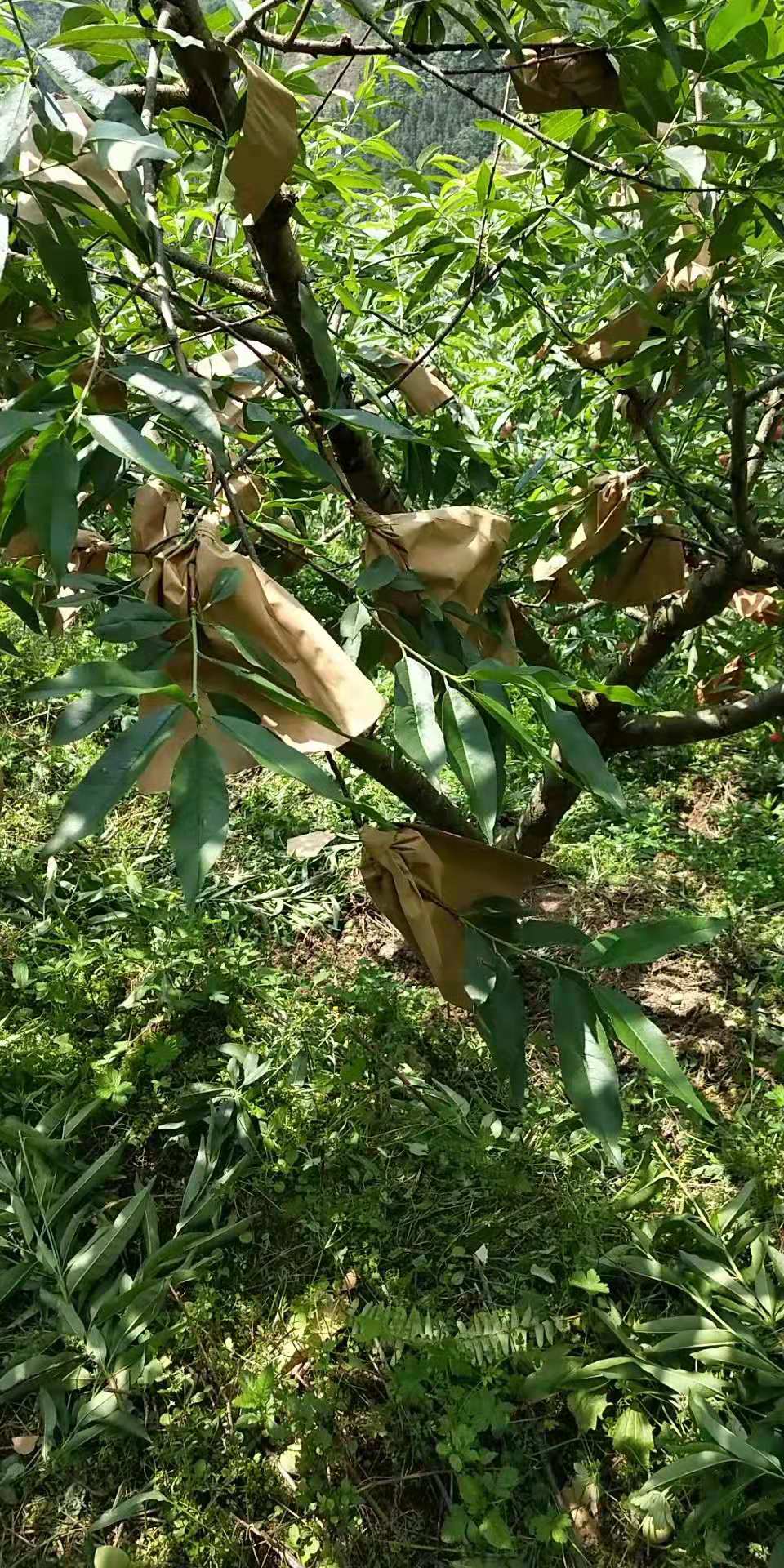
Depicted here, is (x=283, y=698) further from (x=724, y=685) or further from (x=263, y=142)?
(x=724, y=685)

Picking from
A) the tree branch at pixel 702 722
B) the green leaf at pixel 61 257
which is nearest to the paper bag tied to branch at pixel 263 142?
the green leaf at pixel 61 257

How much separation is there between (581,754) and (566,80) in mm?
527

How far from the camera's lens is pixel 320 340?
81 centimetres

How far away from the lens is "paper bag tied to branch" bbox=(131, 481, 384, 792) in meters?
0.51

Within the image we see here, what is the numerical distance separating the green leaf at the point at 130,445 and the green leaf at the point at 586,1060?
368mm

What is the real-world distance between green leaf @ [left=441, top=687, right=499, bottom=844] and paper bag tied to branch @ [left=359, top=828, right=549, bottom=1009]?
0.21 ft

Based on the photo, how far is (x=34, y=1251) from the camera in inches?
56.6

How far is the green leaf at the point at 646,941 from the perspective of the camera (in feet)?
1.97

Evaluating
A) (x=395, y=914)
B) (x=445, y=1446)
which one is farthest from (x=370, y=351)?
(x=445, y=1446)

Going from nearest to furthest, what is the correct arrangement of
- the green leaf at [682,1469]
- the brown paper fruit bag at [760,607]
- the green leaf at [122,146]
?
the green leaf at [122,146]
the green leaf at [682,1469]
the brown paper fruit bag at [760,607]

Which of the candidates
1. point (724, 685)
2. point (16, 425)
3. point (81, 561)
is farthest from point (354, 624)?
point (724, 685)

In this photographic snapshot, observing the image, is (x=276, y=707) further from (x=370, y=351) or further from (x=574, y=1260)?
(x=574, y=1260)

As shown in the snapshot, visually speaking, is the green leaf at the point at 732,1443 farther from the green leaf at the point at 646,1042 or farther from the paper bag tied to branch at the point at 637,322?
the paper bag tied to branch at the point at 637,322

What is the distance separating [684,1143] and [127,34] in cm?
165
